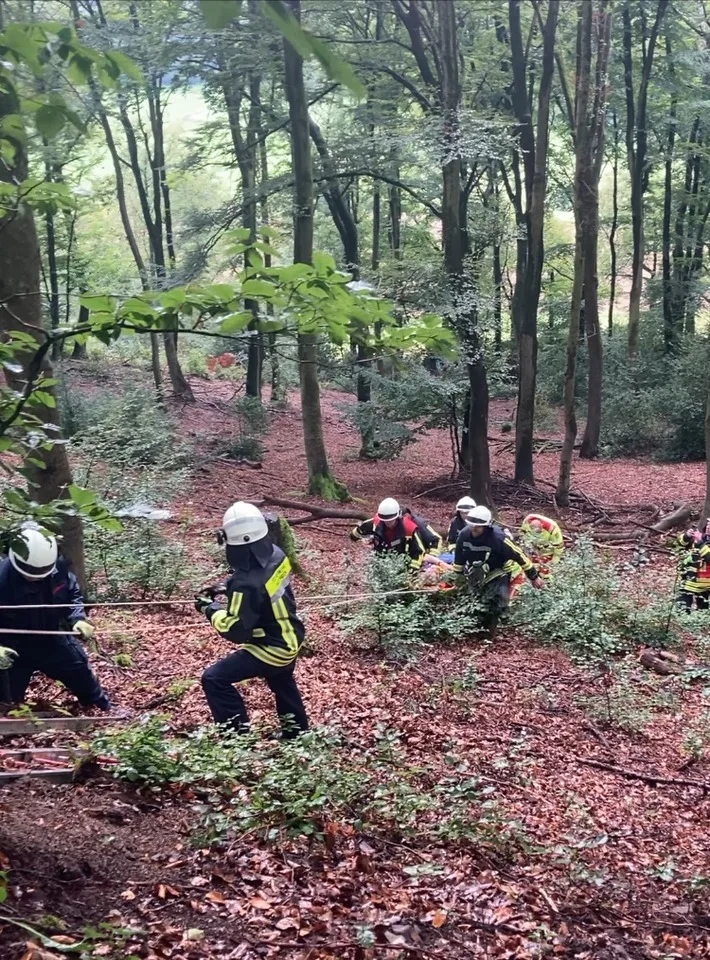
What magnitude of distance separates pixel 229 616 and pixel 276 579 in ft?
1.41

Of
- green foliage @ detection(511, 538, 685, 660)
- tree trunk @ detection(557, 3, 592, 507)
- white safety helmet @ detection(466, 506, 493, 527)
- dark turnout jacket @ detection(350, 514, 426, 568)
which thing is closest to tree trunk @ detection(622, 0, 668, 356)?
tree trunk @ detection(557, 3, 592, 507)

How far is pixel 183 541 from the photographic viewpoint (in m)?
11.5

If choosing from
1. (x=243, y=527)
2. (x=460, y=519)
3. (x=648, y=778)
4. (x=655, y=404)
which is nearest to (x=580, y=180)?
(x=460, y=519)

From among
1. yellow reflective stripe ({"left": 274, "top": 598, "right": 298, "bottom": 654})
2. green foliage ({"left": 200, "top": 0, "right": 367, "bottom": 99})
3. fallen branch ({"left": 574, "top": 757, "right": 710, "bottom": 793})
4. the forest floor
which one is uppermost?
green foliage ({"left": 200, "top": 0, "right": 367, "bottom": 99})

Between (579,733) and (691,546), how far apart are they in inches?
206

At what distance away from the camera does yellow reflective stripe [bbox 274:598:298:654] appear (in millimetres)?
5789

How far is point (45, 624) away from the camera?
6.20 m

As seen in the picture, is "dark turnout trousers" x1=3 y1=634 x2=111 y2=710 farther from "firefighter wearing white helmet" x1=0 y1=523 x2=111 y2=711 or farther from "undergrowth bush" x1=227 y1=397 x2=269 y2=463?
"undergrowth bush" x1=227 y1=397 x2=269 y2=463

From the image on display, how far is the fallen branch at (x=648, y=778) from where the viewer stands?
612 centimetres

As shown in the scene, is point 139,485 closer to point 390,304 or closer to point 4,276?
point 4,276

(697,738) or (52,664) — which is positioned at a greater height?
(52,664)

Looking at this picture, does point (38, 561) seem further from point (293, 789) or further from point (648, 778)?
point (648, 778)

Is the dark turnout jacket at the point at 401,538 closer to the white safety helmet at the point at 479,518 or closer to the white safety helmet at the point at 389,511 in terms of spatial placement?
the white safety helmet at the point at 389,511

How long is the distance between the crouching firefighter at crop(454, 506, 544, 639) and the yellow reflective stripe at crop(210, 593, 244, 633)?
13.7 feet
